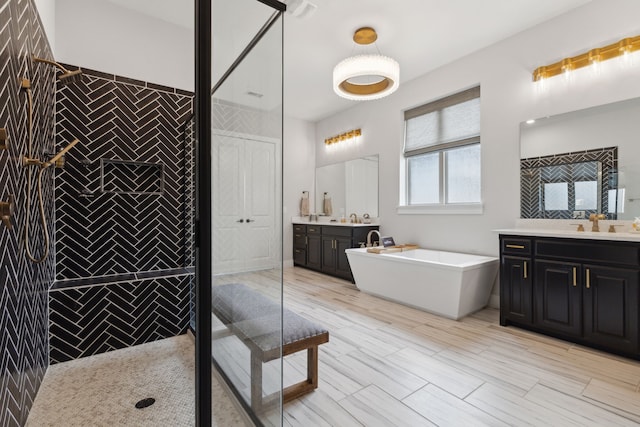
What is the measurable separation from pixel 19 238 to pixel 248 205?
4.02 ft

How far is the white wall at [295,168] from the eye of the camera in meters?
5.80

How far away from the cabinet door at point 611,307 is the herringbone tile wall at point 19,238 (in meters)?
3.57

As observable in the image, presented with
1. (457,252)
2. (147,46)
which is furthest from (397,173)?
(147,46)

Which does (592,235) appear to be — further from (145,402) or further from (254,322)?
(145,402)

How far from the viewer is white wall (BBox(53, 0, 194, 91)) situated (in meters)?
A: 2.62

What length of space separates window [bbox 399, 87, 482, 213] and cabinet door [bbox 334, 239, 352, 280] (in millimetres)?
996

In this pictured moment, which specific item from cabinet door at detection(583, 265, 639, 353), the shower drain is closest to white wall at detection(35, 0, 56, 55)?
the shower drain

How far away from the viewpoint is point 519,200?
3.19m

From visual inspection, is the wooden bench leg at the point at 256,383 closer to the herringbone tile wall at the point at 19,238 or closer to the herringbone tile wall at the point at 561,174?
the herringbone tile wall at the point at 19,238

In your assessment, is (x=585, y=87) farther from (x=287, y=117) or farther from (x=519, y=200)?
(x=287, y=117)

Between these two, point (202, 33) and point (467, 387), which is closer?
point (202, 33)

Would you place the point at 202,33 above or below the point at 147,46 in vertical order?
below

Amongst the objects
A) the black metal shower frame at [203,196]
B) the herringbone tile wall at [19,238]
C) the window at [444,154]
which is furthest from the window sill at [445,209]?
the herringbone tile wall at [19,238]

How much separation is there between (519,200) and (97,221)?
4.10m
